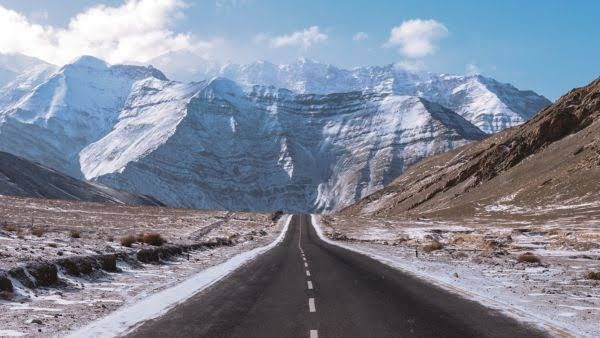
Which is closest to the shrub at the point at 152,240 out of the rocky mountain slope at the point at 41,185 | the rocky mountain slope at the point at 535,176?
the rocky mountain slope at the point at 535,176

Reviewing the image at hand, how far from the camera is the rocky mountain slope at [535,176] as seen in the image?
8194cm

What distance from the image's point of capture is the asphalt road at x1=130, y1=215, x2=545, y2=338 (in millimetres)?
11477

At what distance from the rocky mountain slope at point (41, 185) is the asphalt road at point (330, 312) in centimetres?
13730

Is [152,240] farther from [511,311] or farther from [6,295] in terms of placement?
[511,311]

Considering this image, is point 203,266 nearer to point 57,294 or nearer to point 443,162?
point 57,294

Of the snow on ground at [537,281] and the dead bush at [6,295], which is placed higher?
the snow on ground at [537,281]

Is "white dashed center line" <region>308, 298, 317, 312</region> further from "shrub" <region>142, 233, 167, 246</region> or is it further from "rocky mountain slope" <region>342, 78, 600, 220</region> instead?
"rocky mountain slope" <region>342, 78, 600, 220</region>

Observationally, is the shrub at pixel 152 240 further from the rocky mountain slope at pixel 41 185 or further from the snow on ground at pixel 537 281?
the rocky mountain slope at pixel 41 185

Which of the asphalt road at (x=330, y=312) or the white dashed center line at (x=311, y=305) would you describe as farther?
the white dashed center line at (x=311, y=305)

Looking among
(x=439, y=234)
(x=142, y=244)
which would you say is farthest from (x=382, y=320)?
(x=439, y=234)

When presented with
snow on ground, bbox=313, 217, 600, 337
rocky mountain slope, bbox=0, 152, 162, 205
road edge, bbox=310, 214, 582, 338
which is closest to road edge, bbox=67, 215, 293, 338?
road edge, bbox=310, 214, 582, 338

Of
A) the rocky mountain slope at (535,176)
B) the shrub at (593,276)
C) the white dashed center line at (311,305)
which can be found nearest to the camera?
the white dashed center line at (311,305)

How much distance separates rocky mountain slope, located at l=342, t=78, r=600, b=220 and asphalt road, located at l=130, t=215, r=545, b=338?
5831 centimetres

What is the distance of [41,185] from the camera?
16475 cm
